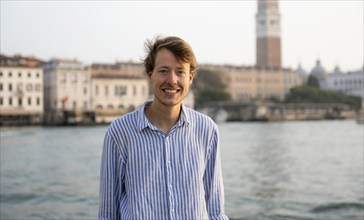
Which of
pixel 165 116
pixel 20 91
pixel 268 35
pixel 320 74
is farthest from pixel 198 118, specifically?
pixel 320 74

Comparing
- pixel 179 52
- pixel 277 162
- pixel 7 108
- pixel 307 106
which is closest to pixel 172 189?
pixel 179 52

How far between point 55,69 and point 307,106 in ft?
67.6

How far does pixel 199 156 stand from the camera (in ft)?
4.43

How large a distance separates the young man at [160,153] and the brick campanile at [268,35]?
6220 centimetres

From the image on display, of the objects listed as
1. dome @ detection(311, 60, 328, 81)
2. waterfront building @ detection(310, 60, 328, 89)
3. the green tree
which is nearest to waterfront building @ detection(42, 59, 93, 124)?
the green tree

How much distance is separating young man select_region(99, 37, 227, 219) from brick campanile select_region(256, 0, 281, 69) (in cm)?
6220

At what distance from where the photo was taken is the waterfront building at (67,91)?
114 ft

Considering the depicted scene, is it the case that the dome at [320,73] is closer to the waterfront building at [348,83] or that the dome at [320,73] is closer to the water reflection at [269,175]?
the waterfront building at [348,83]

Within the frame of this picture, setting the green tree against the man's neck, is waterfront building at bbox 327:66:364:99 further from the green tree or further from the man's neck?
the man's neck

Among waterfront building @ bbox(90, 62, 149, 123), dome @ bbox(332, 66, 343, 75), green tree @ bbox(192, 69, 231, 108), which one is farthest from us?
dome @ bbox(332, 66, 343, 75)

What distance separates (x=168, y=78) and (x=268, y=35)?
208 ft

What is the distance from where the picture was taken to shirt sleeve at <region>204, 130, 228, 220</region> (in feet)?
4.59

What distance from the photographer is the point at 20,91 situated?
29.6 metres

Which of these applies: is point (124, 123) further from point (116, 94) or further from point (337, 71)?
point (337, 71)
